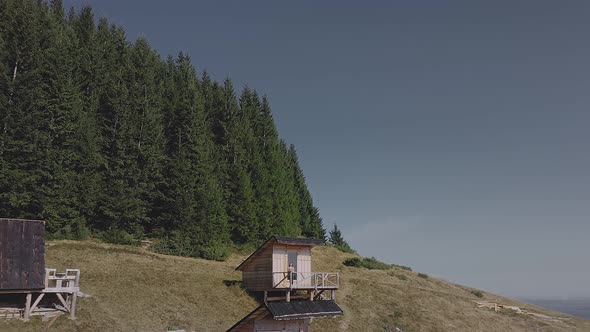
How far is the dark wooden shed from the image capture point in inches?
1110

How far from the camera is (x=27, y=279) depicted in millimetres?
28641

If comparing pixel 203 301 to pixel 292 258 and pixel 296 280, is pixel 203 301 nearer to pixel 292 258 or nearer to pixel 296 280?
pixel 296 280

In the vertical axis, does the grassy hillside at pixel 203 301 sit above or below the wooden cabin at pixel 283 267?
below

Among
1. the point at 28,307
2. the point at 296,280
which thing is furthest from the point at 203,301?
the point at 28,307

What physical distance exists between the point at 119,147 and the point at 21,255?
24777 mm

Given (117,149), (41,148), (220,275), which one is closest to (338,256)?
(220,275)

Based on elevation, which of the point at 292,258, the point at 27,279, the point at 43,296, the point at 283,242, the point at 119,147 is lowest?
the point at 43,296

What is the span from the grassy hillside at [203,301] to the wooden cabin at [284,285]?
305cm

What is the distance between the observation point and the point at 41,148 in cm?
4497

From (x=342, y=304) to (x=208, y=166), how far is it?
26070 millimetres

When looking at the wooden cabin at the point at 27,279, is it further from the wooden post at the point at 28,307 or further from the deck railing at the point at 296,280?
the deck railing at the point at 296,280

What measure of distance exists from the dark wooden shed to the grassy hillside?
7.65 ft

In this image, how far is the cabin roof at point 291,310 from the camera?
108 ft

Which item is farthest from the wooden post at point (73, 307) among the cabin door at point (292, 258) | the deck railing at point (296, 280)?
the cabin door at point (292, 258)
